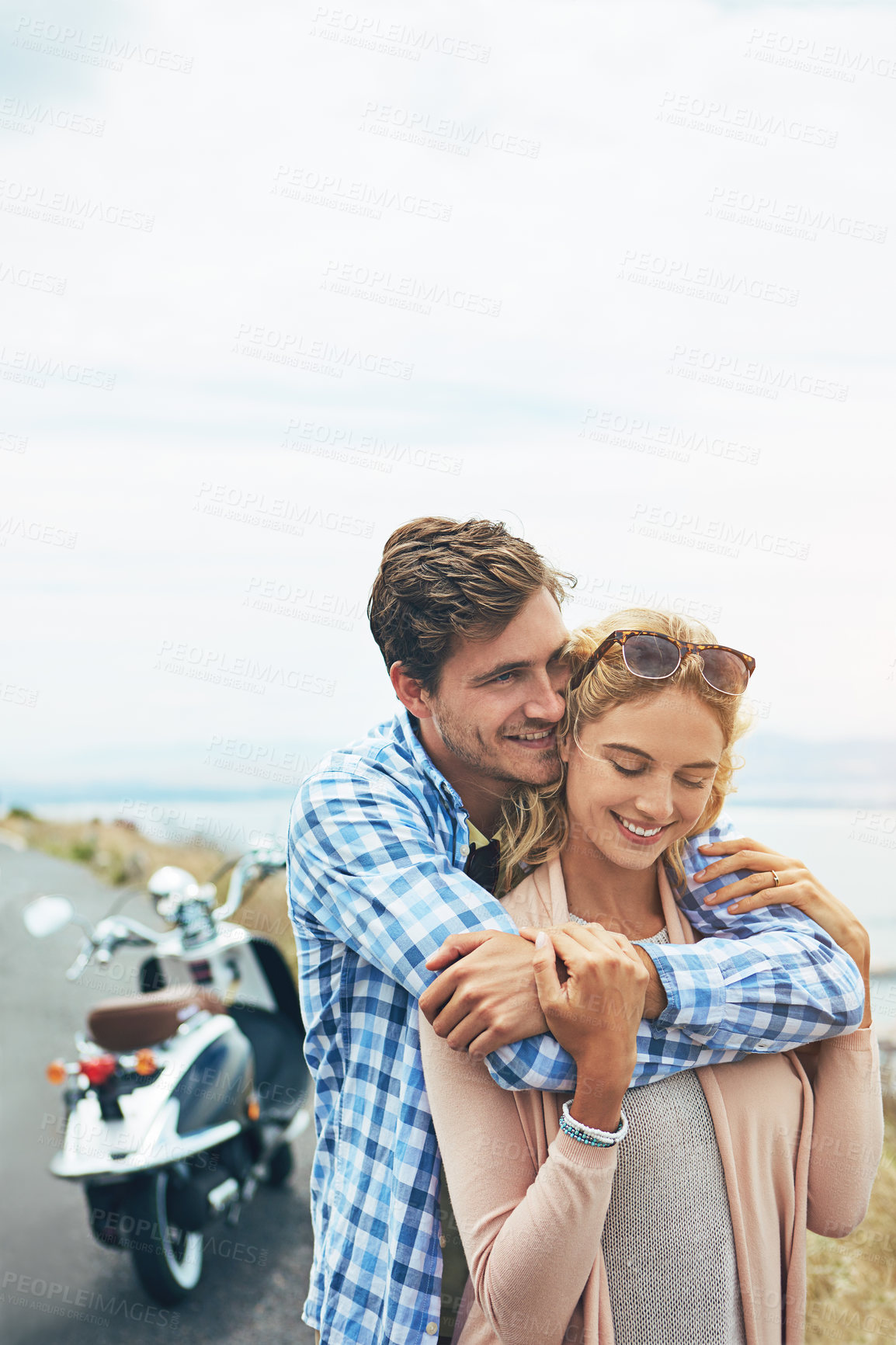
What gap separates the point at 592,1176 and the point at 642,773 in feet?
2.17

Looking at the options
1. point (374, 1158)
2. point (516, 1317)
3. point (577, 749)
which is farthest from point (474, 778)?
point (516, 1317)

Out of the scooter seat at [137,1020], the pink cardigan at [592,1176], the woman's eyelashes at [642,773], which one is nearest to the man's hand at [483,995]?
the pink cardigan at [592,1176]

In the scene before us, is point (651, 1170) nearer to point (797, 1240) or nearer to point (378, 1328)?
point (797, 1240)

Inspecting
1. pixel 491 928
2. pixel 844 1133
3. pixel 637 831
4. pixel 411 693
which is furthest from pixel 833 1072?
pixel 411 693

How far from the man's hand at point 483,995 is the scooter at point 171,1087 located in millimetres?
2257

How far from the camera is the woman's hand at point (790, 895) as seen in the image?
1964 millimetres

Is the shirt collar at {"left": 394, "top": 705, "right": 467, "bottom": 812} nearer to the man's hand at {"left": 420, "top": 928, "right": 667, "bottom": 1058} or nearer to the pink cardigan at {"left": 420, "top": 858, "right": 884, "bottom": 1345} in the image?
the pink cardigan at {"left": 420, "top": 858, "right": 884, "bottom": 1345}

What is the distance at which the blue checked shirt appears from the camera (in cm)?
172

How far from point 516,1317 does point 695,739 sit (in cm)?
96

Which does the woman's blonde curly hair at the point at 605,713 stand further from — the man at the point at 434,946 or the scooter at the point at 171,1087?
the scooter at the point at 171,1087

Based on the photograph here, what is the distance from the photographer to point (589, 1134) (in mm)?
1558

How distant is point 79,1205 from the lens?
4707mm

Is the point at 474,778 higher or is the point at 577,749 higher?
the point at 577,749

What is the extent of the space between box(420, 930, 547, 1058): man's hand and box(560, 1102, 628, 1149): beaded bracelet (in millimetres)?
133
